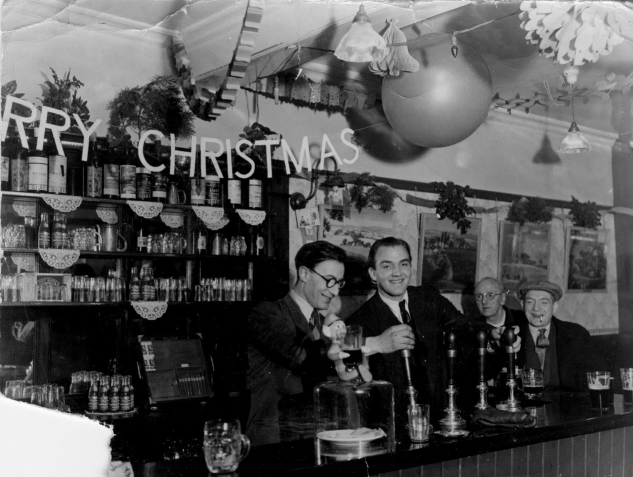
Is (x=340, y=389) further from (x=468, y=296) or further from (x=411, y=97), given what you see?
(x=468, y=296)

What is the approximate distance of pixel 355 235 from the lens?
534cm

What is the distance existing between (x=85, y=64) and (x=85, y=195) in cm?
77

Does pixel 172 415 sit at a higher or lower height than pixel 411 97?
lower

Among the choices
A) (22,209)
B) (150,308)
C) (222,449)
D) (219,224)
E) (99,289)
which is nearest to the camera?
(222,449)

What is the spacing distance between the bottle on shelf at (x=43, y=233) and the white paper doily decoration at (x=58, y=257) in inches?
1.7

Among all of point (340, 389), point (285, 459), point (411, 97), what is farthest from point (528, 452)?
point (411, 97)

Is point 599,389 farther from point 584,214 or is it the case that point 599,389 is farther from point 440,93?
point 584,214

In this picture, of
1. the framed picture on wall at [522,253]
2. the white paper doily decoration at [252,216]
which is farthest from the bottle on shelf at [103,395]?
the framed picture on wall at [522,253]

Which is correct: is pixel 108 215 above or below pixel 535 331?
above

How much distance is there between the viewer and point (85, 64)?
408 centimetres

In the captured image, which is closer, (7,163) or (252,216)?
(7,163)

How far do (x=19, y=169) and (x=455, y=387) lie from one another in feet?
8.12

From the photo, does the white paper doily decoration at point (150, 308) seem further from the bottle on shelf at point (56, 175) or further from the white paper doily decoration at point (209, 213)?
the bottle on shelf at point (56, 175)

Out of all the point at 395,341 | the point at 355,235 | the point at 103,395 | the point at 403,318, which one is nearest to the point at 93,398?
the point at 103,395
